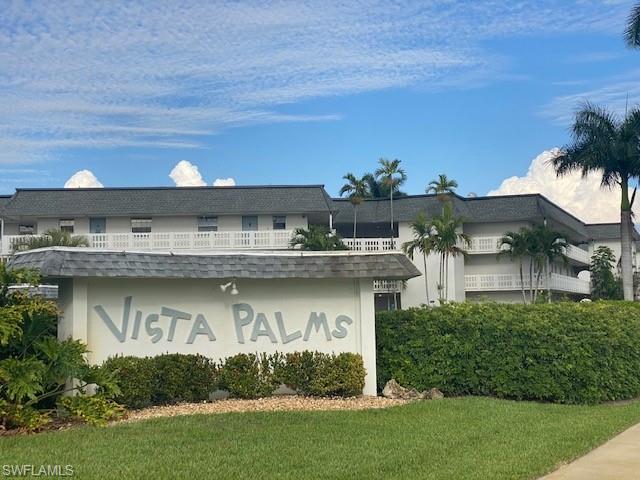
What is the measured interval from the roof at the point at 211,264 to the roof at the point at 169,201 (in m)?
26.9

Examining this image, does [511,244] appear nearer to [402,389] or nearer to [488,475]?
[402,389]

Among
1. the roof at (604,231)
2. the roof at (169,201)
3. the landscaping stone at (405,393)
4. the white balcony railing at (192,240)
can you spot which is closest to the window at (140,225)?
the roof at (169,201)

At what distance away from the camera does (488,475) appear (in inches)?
312

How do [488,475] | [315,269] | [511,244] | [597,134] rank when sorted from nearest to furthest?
[488,475]
[315,269]
[597,134]
[511,244]

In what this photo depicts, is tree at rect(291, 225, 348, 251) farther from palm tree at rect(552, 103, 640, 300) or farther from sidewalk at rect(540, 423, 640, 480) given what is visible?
sidewalk at rect(540, 423, 640, 480)

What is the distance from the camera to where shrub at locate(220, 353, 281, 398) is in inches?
533

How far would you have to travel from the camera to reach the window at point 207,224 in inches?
1688

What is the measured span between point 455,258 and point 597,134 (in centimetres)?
1213

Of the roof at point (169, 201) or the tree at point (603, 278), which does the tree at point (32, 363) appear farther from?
the tree at point (603, 278)

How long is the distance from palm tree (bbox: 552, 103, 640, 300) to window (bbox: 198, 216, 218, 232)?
20.5 m

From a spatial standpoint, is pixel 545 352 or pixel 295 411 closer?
pixel 295 411

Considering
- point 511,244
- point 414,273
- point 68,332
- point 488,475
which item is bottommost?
point 488,475

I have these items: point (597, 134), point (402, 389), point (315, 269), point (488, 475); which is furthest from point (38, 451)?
point (597, 134)

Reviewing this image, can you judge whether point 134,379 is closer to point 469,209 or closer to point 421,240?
point 421,240
